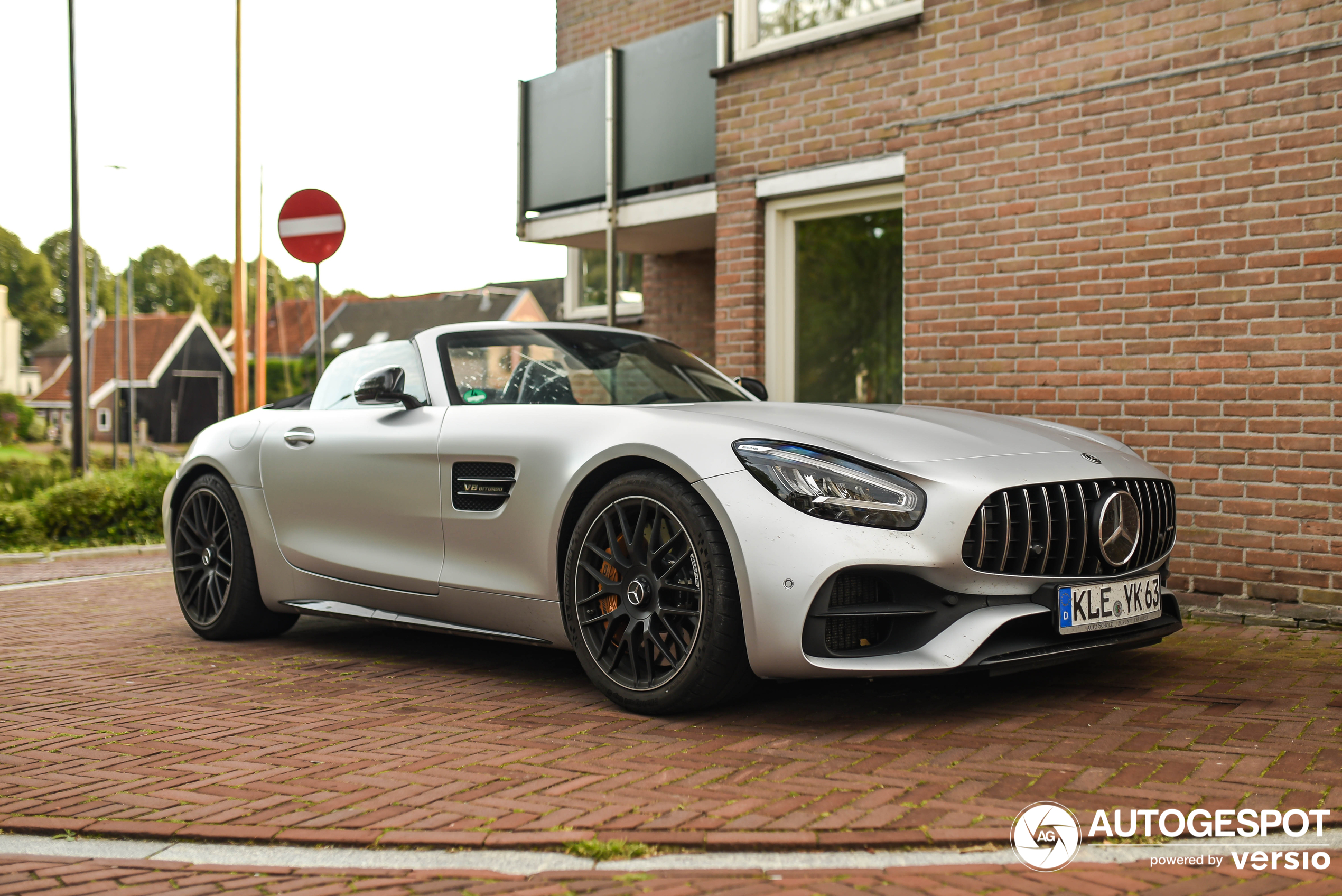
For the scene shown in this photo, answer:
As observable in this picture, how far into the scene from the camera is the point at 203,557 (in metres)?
6.15

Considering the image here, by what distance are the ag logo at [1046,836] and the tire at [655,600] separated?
112 centimetres

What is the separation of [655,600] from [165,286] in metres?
117

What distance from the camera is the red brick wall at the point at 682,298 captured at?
11656 mm

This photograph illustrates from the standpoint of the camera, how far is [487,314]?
77.8 m

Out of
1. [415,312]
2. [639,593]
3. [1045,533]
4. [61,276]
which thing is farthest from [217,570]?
[61,276]

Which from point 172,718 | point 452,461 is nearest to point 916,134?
point 452,461

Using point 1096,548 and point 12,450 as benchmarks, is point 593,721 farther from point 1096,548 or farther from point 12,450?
point 12,450

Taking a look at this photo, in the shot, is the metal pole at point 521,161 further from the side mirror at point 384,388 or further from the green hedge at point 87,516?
the side mirror at point 384,388

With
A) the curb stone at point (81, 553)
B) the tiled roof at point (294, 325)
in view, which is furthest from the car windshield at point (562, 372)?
the tiled roof at point (294, 325)

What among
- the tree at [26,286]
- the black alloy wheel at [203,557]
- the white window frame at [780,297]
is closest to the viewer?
the black alloy wheel at [203,557]

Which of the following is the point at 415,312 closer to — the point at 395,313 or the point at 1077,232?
the point at 395,313

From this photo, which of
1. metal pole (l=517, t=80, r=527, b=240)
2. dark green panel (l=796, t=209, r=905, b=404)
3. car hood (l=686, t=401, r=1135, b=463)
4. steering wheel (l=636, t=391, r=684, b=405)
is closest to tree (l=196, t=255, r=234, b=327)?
metal pole (l=517, t=80, r=527, b=240)

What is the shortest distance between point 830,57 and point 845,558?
17.8ft

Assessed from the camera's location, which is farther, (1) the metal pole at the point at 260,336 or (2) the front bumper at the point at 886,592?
(1) the metal pole at the point at 260,336
